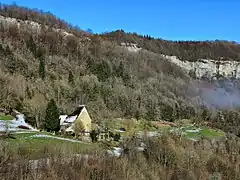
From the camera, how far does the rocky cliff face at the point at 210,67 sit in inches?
5226

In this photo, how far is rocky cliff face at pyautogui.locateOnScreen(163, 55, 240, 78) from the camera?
436ft

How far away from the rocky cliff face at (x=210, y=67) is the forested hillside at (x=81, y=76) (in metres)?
13.4

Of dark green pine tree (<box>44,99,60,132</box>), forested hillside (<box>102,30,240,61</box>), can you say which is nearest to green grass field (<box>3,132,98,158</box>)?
dark green pine tree (<box>44,99,60,132</box>)

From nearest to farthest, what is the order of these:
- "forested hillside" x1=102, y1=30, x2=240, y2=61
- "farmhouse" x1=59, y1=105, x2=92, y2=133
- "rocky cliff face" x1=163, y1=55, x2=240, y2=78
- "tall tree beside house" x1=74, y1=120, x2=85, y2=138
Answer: "tall tree beside house" x1=74, y1=120, x2=85, y2=138 → "farmhouse" x1=59, y1=105, x2=92, y2=133 → "rocky cliff face" x1=163, y1=55, x2=240, y2=78 → "forested hillside" x1=102, y1=30, x2=240, y2=61

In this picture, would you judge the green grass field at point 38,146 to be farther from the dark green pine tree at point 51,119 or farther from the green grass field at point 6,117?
the green grass field at point 6,117

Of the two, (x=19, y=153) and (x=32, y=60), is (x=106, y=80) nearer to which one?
(x=32, y=60)

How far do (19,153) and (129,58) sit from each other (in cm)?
8729

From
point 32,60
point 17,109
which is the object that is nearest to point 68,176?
point 17,109

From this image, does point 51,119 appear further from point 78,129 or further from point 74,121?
point 74,121

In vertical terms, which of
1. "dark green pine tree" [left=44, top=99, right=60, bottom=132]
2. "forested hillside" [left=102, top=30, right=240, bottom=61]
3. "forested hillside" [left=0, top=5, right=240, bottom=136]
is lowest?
"dark green pine tree" [left=44, top=99, right=60, bottom=132]

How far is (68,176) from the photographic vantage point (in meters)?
17.8

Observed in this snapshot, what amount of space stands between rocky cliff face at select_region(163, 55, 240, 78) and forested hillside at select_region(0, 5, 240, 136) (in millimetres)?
13398

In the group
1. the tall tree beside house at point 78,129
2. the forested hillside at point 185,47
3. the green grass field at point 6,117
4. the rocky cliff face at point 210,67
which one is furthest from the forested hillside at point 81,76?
the forested hillside at point 185,47

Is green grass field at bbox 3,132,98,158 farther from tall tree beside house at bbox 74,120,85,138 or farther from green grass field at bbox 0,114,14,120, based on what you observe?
green grass field at bbox 0,114,14,120
